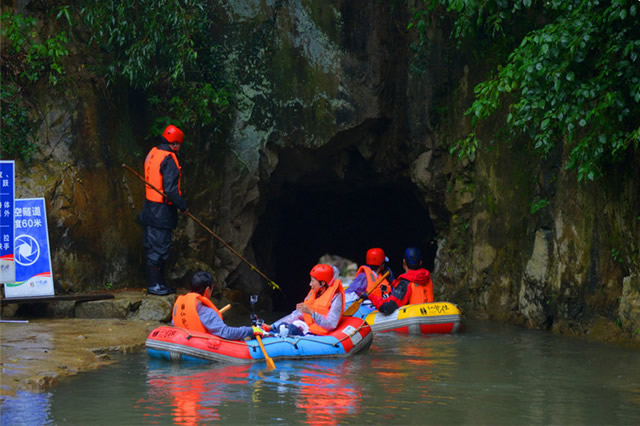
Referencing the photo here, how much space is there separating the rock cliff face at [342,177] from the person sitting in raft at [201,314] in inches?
137

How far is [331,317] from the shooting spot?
9805 mm

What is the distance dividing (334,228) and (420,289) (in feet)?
34.1

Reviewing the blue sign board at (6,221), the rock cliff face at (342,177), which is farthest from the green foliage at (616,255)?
the blue sign board at (6,221)

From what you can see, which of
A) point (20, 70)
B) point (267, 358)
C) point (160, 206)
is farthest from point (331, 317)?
point (20, 70)

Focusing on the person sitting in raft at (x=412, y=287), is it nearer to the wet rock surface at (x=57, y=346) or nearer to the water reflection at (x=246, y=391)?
the water reflection at (x=246, y=391)

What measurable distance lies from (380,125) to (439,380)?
8.32 metres

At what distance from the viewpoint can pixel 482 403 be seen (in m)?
6.84

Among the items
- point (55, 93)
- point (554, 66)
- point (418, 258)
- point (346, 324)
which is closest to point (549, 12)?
point (554, 66)

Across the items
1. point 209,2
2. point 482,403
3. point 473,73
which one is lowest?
point 482,403

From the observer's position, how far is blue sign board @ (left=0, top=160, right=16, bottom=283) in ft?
32.8

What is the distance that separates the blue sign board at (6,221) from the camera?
9.99m

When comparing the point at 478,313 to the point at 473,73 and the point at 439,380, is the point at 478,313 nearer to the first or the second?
the point at 473,73

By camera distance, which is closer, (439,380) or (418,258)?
(439,380)

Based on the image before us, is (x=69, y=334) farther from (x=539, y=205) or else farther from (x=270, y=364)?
(x=539, y=205)
